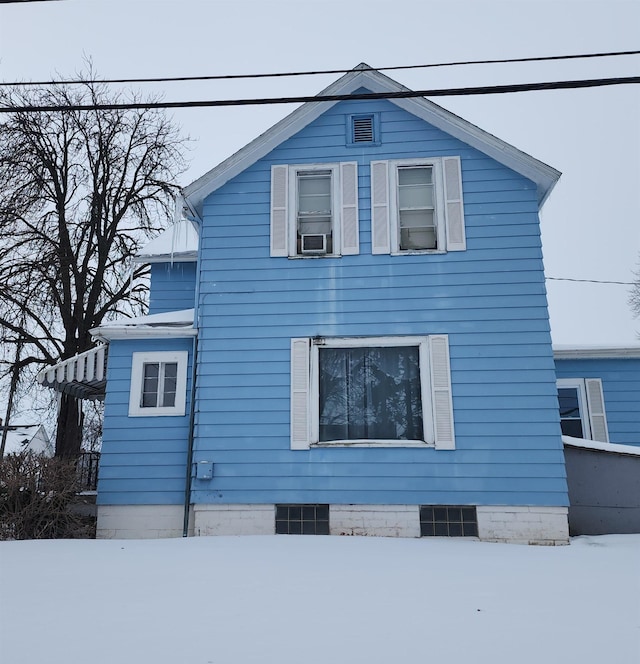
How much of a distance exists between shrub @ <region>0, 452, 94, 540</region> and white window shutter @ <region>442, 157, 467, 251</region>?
6.63 m

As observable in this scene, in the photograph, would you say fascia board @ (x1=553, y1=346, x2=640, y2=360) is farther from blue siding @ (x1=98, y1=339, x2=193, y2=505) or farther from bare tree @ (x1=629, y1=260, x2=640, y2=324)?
bare tree @ (x1=629, y1=260, x2=640, y2=324)

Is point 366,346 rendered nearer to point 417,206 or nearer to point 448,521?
point 417,206

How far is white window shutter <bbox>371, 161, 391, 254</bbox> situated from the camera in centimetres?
970

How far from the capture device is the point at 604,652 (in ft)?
12.2

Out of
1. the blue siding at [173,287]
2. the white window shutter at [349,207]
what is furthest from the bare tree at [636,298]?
the white window shutter at [349,207]

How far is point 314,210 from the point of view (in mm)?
10156

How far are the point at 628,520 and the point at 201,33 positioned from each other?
10.4 meters

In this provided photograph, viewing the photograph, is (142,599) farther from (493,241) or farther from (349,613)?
(493,241)

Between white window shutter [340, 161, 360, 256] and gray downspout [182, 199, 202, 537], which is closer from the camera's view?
gray downspout [182, 199, 202, 537]

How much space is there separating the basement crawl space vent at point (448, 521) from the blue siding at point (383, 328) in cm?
18

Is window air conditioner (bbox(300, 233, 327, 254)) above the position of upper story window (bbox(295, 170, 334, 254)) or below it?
below

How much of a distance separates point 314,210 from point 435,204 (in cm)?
195

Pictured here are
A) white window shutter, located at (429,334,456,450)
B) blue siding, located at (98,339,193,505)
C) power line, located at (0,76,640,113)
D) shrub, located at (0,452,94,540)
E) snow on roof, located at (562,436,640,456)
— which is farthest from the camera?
blue siding, located at (98,339,193,505)

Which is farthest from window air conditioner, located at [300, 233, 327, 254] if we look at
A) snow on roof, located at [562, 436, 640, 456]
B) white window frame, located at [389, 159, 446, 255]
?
snow on roof, located at [562, 436, 640, 456]
